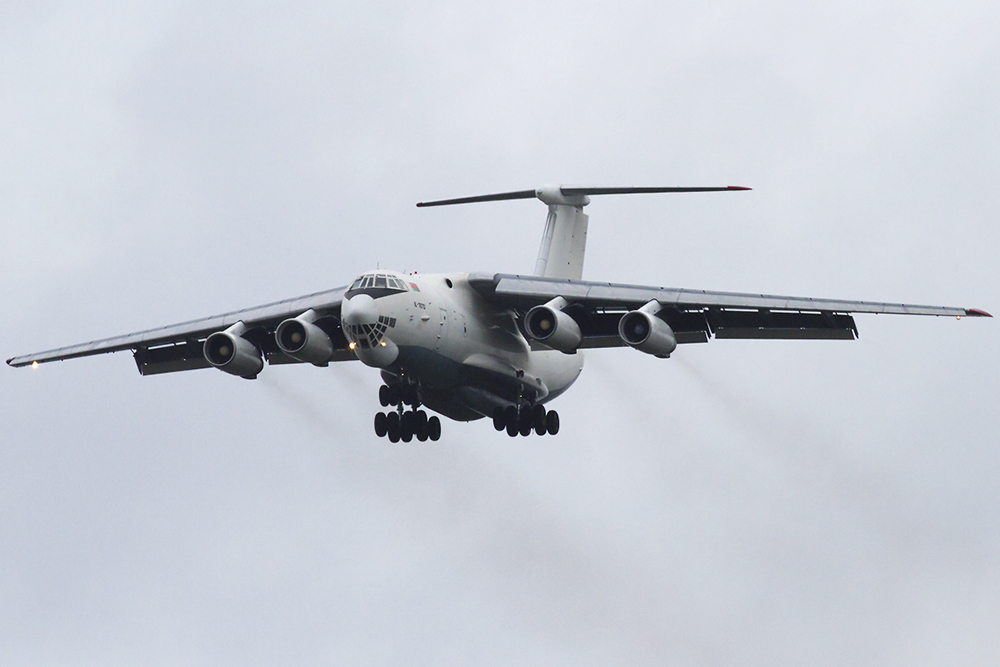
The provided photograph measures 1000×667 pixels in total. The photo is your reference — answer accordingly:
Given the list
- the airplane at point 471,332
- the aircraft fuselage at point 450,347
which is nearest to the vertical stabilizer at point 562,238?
the airplane at point 471,332

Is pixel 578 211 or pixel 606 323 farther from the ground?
pixel 578 211

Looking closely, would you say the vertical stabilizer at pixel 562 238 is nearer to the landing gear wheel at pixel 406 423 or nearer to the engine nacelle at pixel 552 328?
the landing gear wheel at pixel 406 423

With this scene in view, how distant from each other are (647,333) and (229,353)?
6079 mm

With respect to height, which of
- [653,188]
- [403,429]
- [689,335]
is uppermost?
[653,188]

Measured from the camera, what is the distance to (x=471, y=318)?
990 inches

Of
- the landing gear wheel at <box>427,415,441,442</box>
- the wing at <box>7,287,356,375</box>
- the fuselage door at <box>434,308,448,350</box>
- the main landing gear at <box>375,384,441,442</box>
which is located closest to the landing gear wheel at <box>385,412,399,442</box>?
the main landing gear at <box>375,384,441,442</box>

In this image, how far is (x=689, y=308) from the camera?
2448 centimetres

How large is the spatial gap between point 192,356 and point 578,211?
22.0 feet

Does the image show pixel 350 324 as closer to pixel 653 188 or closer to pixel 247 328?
pixel 247 328

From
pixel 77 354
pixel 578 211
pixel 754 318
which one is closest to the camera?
pixel 754 318

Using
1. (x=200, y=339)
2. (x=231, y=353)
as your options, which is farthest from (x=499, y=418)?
(x=200, y=339)

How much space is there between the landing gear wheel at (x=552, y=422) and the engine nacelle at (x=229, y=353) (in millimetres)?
4515

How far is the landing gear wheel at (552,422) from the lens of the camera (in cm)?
2631

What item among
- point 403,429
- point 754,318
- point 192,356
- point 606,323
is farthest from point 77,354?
point 754,318
